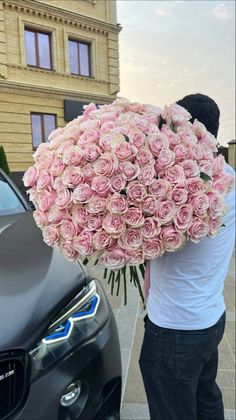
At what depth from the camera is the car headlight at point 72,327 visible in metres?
1.52

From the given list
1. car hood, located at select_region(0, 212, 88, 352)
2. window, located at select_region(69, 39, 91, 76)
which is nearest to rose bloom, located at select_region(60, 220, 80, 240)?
car hood, located at select_region(0, 212, 88, 352)

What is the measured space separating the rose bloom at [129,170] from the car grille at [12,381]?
76 cm

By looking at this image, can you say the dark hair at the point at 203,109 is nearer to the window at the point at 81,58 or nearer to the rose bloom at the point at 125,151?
the rose bloom at the point at 125,151

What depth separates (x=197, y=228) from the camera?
3.86 feet

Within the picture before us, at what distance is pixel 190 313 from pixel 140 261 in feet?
1.21

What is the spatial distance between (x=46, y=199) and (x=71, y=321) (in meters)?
0.71

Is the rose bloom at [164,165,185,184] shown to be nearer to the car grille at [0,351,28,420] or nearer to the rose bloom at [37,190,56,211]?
the rose bloom at [37,190,56,211]

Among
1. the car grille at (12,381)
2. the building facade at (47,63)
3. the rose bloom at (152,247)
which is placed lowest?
the car grille at (12,381)

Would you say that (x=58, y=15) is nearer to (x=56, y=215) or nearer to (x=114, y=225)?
(x=56, y=215)

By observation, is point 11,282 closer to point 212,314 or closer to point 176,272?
point 176,272

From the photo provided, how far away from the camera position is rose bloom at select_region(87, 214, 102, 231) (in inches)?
45.4

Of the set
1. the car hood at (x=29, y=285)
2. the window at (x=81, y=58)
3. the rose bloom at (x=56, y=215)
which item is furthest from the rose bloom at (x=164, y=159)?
the window at (x=81, y=58)

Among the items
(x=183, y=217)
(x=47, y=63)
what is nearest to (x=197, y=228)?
(x=183, y=217)

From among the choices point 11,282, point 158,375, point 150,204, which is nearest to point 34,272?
point 11,282
